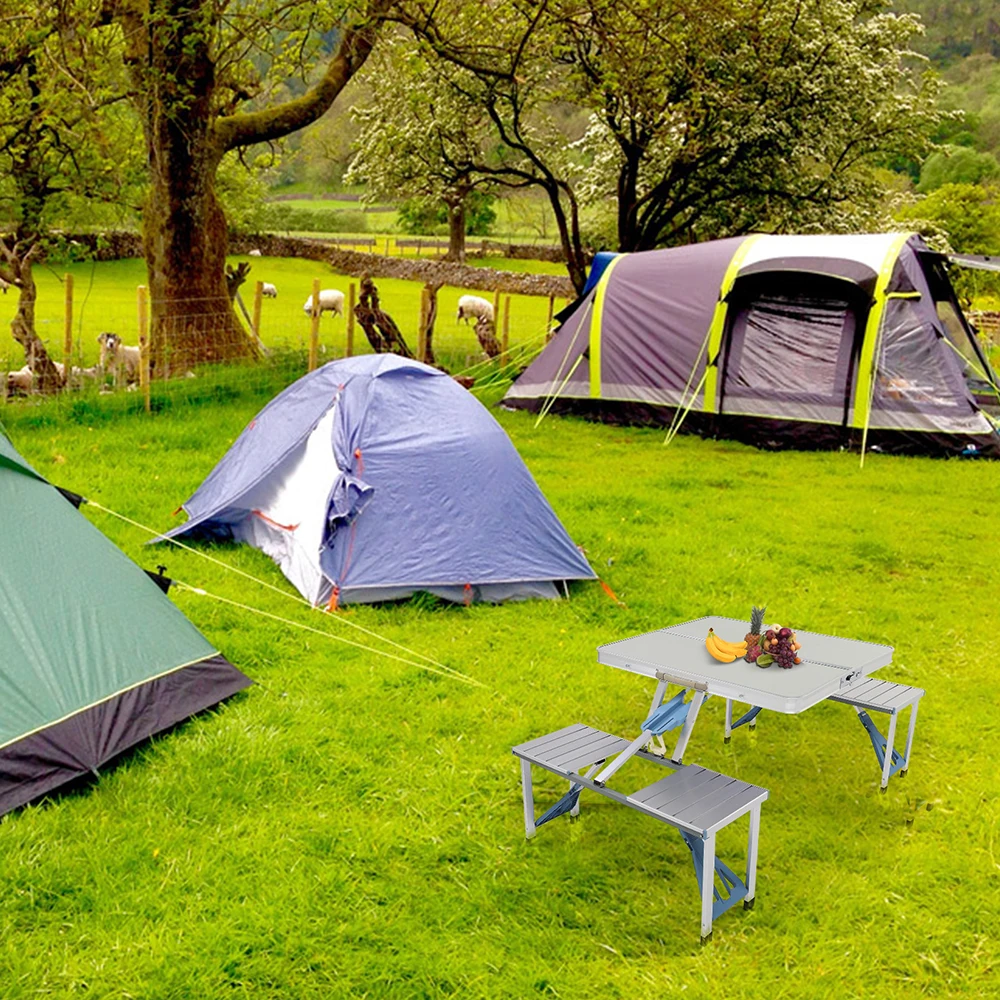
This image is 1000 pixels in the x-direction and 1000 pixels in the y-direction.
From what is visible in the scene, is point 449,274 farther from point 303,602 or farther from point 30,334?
point 303,602

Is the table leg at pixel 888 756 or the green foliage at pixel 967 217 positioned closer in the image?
the table leg at pixel 888 756

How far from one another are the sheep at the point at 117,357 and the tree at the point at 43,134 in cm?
68

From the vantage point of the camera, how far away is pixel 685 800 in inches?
137

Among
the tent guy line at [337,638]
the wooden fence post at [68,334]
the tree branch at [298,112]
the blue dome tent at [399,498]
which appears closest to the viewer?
the tent guy line at [337,638]

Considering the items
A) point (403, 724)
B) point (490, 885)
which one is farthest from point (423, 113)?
point (490, 885)

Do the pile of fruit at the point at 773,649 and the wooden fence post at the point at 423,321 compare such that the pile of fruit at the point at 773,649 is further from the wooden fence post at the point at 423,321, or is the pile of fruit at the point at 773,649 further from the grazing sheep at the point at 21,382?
the wooden fence post at the point at 423,321

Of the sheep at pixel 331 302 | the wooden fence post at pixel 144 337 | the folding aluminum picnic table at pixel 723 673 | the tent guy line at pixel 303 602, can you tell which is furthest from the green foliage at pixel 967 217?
the folding aluminum picnic table at pixel 723 673

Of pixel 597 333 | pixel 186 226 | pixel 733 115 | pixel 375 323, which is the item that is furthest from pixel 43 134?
pixel 733 115

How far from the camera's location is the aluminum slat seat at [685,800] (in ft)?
10.8

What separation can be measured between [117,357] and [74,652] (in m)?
7.63

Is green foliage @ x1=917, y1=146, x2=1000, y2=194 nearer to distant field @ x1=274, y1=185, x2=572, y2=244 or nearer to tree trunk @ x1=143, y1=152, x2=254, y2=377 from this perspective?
distant field @ x1=274, y1=185, x2=572, y2=244

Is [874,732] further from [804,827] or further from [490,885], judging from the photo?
[490,885]

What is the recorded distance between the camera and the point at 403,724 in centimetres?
468

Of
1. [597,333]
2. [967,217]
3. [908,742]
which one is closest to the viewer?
[908,742]
